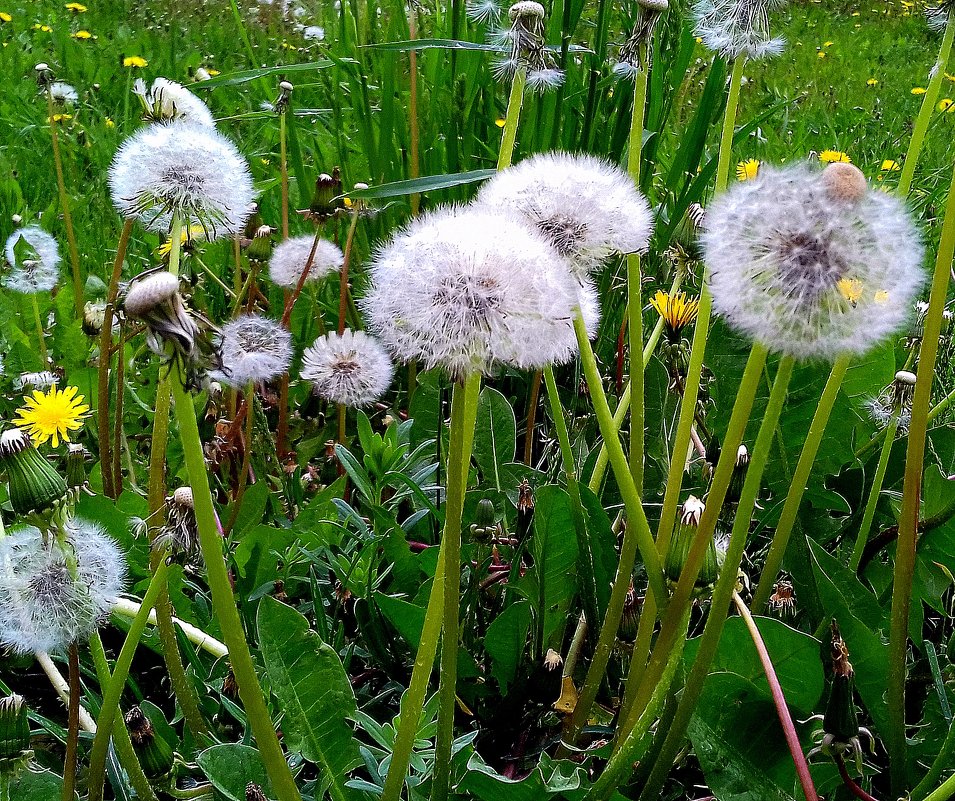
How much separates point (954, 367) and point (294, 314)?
1.82 m

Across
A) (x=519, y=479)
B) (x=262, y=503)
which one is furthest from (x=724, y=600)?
(x=262, y=503)

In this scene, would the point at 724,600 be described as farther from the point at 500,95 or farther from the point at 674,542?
the point at 500,95

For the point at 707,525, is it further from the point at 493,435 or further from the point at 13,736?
the point at 493,435

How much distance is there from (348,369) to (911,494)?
1.21 m

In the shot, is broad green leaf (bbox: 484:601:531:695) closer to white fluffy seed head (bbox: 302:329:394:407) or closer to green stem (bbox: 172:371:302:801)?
→ green stem (bbox: 172:371:302:801)

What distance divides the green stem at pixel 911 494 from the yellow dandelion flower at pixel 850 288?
0.71ft

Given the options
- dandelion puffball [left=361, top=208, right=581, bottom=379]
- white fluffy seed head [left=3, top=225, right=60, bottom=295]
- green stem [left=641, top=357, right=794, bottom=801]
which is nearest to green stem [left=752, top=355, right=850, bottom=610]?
green stem [left=641, top=357, right=794, bottom=801]

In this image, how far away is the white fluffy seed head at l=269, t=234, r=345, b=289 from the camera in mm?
2277

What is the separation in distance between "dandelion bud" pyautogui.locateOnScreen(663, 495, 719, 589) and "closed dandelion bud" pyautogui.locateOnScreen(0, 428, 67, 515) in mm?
664

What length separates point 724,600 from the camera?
3.32 ft

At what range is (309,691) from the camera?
45.7 inches

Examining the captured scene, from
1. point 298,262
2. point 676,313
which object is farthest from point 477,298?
point 298,262

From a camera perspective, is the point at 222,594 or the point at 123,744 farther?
the point at 123,744

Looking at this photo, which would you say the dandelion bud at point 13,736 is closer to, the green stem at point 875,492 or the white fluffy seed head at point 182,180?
the white fluffy seed head at point 182,180
